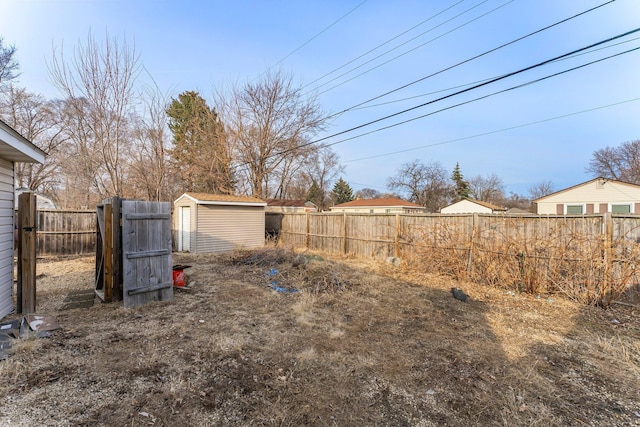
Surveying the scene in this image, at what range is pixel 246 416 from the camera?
206cm

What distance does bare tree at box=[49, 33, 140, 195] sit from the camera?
9.35 meters

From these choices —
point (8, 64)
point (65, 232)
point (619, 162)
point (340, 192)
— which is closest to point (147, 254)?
point (65, 232)

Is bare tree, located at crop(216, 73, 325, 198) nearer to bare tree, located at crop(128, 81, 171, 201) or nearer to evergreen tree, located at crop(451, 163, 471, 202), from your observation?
bare tree, located at crop(128, 81, 171, 201)

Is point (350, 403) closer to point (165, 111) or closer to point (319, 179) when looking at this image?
point (165, 111)

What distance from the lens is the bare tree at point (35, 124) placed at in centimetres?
1552

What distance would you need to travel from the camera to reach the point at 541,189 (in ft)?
145

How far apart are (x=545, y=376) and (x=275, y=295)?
13.1 feet

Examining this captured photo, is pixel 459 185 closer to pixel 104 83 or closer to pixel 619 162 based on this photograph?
pixel 619 162

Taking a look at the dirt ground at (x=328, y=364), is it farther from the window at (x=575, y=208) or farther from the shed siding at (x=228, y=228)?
the window at (x=575, y=208)

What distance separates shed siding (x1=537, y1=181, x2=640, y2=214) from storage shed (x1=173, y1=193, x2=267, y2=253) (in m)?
20.6

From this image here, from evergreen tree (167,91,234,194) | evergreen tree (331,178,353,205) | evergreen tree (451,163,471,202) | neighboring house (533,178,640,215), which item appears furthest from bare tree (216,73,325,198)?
evergreen tree (451,163,471,202)

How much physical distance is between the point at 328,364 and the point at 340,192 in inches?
1476

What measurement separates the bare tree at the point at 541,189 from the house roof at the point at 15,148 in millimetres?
54750

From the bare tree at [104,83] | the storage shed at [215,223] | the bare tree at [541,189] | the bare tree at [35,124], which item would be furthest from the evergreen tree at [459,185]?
the bare tree at [35,124]
